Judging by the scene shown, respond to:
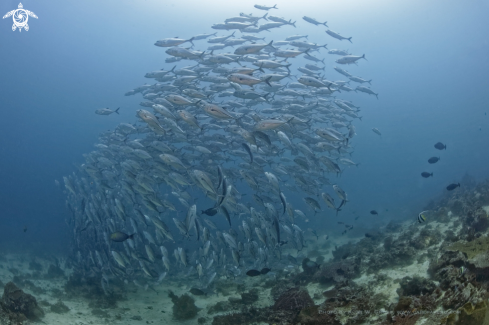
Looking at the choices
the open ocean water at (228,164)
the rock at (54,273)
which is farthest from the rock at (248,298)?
the rock at (54,273)

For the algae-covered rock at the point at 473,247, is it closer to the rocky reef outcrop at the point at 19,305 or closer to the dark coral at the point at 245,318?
the dark coral at the point at 245,318

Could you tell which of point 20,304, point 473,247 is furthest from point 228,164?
point 473,247

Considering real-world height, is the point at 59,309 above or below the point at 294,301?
above

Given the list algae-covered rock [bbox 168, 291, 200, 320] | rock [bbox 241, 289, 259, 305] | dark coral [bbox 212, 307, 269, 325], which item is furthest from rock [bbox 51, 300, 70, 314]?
rock [bbox 241, 289, 259, 305]

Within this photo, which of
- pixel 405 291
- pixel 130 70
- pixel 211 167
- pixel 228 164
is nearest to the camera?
pixel 405 291

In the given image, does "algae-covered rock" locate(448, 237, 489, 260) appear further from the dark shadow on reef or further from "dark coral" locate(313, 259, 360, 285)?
"dark coral" locate(313, 259, 360, 285)

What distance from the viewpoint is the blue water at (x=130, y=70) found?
46719mm

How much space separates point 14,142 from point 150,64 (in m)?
76.8

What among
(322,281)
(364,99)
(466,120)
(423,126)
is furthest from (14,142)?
(466,120)

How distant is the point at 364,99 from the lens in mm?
112000

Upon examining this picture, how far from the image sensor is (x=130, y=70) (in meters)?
91.6

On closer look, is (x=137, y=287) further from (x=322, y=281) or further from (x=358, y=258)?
(x=358, y=258)

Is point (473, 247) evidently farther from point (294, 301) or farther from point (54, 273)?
point (54, 273)

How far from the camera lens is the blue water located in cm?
4672
